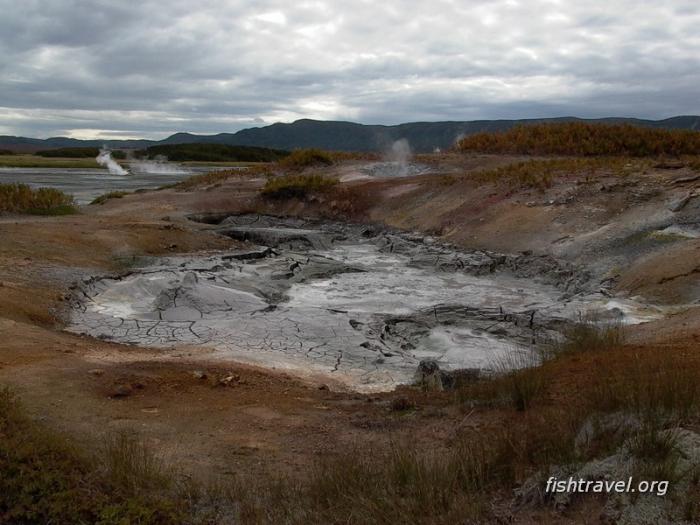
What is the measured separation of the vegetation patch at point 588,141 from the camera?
28.6 m

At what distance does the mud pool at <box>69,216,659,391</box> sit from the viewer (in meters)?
9.05

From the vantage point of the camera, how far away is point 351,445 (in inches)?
205

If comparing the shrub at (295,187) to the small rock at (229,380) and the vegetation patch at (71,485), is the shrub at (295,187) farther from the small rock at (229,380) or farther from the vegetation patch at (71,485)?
the vegetation patch at (71,485)

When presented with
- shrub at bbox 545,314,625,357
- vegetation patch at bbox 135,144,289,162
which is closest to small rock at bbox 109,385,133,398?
shrub at bbox 545,314,625,357

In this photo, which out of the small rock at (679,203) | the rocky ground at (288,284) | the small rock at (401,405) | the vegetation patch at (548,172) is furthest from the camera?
the vegetation patch at (548,172)

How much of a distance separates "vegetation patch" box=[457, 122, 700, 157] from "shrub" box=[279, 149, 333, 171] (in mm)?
8145

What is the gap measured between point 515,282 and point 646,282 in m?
3.18

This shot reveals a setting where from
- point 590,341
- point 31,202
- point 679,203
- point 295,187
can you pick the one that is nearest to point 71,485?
point 590,341

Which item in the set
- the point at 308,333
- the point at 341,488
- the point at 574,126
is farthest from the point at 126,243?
the point at 574,126

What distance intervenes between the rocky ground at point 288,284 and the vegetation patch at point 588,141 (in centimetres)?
844

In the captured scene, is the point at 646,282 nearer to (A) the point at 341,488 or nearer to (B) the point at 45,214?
(A) the point at 341,488

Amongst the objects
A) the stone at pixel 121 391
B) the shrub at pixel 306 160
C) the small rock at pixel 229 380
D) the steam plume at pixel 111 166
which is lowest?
the small rock at pixel 229 380

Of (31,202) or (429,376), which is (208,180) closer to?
(31,202)

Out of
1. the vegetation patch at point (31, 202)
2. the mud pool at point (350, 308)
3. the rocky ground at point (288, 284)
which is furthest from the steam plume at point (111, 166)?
the mud pool at point (350, 308)
